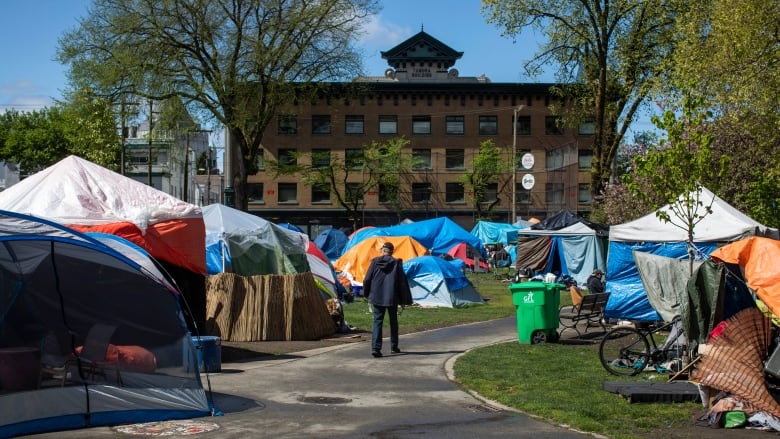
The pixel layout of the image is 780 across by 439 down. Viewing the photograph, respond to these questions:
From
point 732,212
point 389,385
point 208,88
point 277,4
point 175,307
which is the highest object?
point 277,4

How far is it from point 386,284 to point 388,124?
52898 mm

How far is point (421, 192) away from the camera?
66375 mm

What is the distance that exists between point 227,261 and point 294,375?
8331mm

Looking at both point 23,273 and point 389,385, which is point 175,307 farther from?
point 389,385

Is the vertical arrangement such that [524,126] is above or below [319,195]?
above

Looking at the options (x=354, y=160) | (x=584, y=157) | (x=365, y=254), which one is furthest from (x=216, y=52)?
(x=584, y=157)

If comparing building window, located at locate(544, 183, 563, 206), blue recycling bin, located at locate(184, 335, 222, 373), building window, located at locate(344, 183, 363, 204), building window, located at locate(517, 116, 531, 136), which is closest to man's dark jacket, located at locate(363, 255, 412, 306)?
blue recycling bin, located at locate(184, 335, 222, 373)

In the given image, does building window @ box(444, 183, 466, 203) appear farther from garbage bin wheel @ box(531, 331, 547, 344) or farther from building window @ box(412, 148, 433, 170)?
garbage bin wheel @ box(531, 331, 547, 344)

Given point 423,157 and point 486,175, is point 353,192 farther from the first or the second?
point 486,175

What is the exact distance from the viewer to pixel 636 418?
9828 millimetres

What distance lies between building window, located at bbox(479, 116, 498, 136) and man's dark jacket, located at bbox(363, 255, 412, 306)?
5296cm

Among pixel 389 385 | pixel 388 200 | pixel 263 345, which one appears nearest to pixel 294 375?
pixel 389 385

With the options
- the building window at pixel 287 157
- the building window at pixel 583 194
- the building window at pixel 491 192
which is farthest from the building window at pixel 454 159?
the building window at pixel 287 157

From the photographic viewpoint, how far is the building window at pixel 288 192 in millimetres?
66438
